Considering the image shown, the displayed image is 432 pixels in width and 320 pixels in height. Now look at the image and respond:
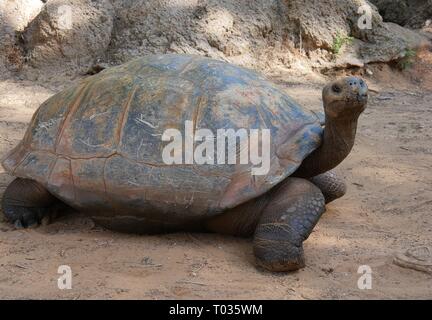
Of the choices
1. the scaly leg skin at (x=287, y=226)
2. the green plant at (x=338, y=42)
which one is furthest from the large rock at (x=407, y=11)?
the scaly leg skin at (x=287, y=226)

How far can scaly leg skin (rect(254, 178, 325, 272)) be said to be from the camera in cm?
375

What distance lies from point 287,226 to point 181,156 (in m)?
0.82

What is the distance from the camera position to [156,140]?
4.04 meters

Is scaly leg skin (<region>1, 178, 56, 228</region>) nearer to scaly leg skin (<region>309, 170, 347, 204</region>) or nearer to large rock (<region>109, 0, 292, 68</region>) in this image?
scaly leg skin (<region>309, 170, 347, 204</region>)

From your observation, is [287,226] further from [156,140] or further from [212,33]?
[212,33]

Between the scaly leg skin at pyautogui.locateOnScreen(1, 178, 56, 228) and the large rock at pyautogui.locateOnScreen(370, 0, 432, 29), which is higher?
the large rock at pyautogui.locateOnScreen(370, 0, 432, 29)

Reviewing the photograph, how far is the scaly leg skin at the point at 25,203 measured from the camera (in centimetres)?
447

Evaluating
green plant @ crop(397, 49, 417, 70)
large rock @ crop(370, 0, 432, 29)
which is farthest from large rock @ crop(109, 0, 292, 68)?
large rock @ crop(370, 0, 432, 29)

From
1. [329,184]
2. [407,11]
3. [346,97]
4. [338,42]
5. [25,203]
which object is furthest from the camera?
[407,11]

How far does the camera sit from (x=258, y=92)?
429 centimetres

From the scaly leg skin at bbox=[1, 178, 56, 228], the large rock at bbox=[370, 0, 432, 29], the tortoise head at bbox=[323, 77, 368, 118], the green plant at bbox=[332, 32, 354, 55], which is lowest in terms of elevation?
the scaly leg skin at bbox=[1, 178, 56, 228]

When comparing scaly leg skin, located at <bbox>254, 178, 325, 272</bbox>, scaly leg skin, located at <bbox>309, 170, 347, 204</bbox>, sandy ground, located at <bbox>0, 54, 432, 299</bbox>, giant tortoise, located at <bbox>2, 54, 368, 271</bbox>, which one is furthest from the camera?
scaly leg skin, located at <bbox>309, 170, 347, 204</bbox>

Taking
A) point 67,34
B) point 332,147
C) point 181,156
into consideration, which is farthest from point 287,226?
point 67,34
